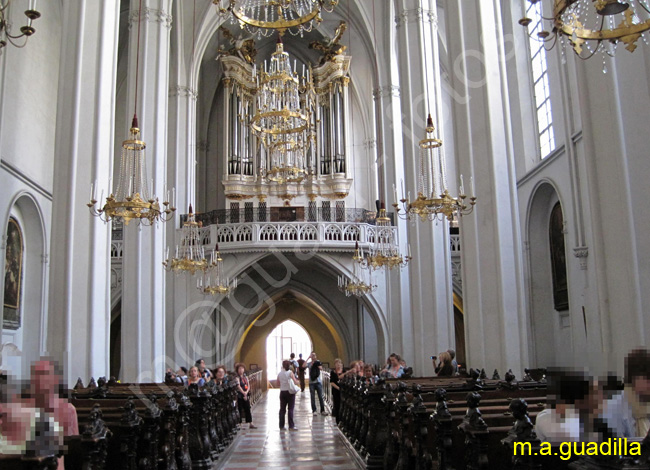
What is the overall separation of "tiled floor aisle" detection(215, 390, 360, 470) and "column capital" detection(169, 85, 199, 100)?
503 inches

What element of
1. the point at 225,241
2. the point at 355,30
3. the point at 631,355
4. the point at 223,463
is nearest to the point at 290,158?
the point at 225,241

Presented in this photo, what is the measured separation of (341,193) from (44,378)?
2152 cm

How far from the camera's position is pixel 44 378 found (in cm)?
382

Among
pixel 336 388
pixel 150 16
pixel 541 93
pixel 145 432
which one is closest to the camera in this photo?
pixel 145 432

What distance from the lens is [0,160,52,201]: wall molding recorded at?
15.5 metres

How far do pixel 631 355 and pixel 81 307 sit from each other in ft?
30.1

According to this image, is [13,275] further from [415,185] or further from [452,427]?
[452,427]

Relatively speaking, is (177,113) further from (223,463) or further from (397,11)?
(223,463)

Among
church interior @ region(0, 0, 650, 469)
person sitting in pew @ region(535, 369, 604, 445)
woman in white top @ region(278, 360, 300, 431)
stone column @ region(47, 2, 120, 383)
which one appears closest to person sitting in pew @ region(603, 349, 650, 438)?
church interior @ region(0, 0, 650, 469)

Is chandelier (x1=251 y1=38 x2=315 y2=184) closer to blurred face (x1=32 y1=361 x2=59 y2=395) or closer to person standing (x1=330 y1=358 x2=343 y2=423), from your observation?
person standing (x1=330 y1=358 x2=343 y2=423)

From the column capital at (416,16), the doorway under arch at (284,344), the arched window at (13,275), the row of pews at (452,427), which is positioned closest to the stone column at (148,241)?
the arched window at (13,275)

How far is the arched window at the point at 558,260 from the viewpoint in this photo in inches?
595

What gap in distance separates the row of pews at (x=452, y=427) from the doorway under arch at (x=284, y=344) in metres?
23.9

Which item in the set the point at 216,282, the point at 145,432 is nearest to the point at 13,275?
the point at 216,282
